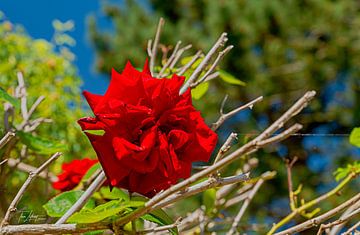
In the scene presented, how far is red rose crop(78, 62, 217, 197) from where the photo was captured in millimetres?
675

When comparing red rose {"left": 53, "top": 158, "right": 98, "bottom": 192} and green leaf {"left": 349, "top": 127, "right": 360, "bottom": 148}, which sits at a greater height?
red rose {"left": 53, "top": 158, "right": 98, "bottom": 192}

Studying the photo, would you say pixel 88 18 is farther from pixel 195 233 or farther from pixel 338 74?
pixel 195 233

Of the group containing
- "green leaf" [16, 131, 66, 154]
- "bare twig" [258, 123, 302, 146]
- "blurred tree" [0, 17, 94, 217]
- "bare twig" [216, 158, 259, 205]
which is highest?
"blurred tree" [0, 17, 94, 217]

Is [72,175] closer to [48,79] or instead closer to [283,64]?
[48,79]

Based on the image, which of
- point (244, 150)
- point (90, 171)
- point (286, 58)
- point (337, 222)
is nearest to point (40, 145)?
point (90, 171)

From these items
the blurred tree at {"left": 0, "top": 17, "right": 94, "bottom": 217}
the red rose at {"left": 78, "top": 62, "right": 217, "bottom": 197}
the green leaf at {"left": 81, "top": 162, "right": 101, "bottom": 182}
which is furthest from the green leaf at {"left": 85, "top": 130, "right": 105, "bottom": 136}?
the blurred tree at {"left": 0, "top": 17, "right": 94, "bottom": 217}

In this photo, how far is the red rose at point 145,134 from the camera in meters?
0.68

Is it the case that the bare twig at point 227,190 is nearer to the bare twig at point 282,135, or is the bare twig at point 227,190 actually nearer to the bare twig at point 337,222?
the bare twig at point 337,222

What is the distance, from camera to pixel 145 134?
0.68 meters

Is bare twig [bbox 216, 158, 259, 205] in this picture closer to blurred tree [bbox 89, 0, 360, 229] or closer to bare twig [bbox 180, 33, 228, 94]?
bare twig [bbox 180, 33, 228, 94]

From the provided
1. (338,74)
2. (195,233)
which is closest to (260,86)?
(338,74)

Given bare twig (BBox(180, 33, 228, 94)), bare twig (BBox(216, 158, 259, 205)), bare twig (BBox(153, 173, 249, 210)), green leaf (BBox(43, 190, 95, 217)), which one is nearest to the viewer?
bare twig (BBox(153, 173, 249, 210))

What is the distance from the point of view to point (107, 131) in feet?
2.24

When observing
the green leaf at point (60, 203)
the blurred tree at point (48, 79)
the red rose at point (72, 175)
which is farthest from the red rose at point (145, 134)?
the blurred tree at point (48, 79)
